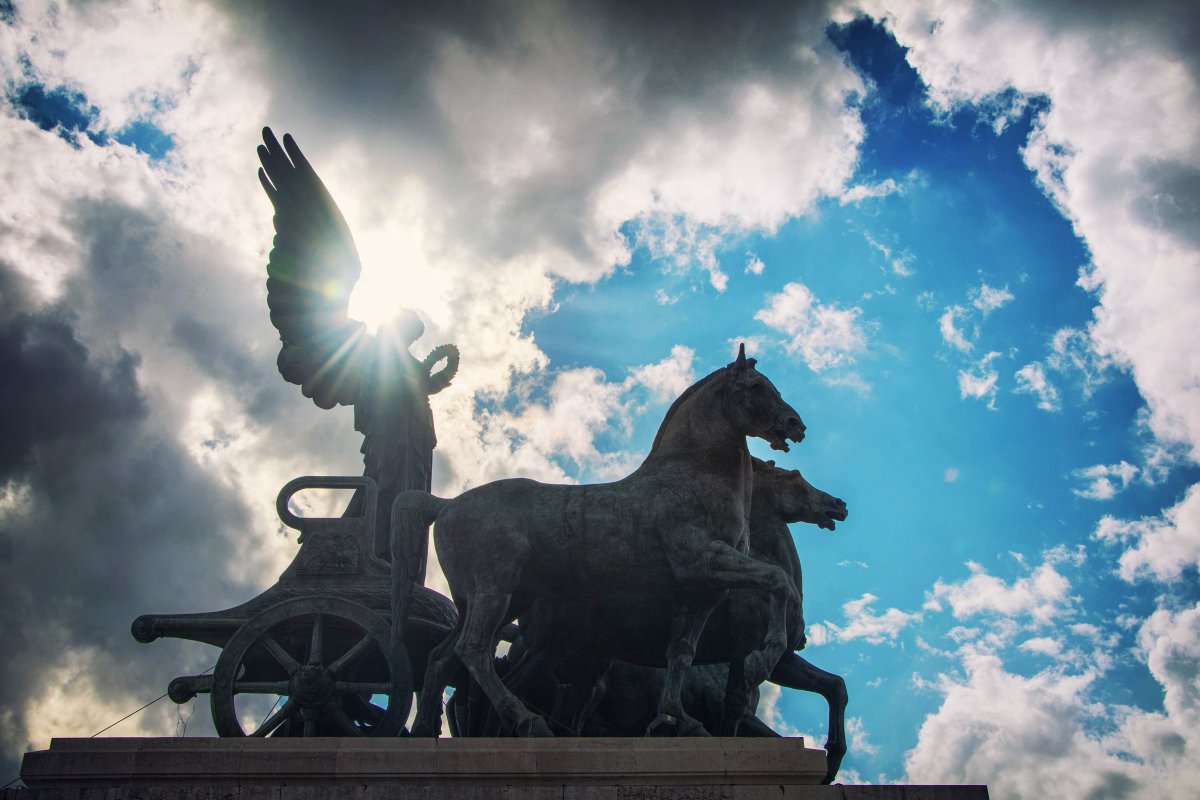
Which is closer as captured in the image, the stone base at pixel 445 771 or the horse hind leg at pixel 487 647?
the stone base at pixel 445 771

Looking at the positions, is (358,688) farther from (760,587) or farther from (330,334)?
(330,334)

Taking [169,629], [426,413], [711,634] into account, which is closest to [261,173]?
[426,413]

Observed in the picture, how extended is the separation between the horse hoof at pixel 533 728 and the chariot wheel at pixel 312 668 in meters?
1.54

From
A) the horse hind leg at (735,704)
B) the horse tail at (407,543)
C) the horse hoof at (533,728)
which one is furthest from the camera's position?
the horse tail at (407,543)

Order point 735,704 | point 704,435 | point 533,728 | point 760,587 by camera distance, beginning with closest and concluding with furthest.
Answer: point 533,728 → point 760,587 → point 735,704 → point 704,435

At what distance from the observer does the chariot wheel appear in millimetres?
9188

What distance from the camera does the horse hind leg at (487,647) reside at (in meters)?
8.18

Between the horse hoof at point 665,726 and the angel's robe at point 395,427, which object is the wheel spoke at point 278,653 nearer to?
the angel's robe at point 395,427

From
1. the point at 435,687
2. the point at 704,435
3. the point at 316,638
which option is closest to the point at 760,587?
the point at 704,435

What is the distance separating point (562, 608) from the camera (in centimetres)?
922

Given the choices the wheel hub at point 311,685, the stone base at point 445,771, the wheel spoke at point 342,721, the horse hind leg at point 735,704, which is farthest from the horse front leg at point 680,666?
the wheel hub at point 311,685

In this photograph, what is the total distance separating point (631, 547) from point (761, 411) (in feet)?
5.23

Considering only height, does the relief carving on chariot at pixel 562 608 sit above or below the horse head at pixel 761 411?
below

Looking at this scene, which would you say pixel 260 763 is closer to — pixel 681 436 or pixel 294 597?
pixel 294 597
